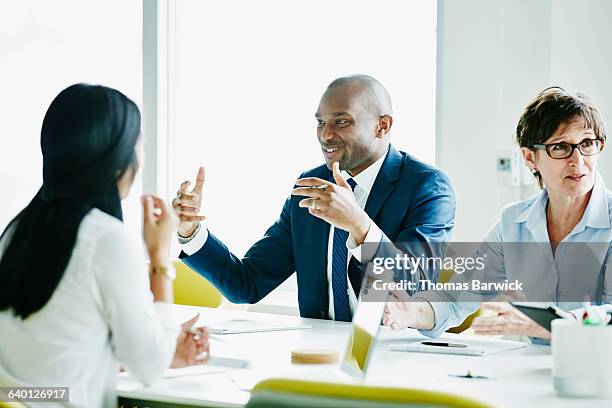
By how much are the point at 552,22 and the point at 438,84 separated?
2.05 ft

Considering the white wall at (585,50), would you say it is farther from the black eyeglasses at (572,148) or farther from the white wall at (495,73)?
the black eyeglasses at (572,148)

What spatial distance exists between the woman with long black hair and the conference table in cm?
16

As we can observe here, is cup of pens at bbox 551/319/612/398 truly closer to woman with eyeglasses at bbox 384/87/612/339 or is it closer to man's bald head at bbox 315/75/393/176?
woman with eyeglasses at bbox 384/87/612/339

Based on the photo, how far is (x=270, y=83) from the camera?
5.03 meters

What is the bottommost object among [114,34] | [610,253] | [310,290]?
[310,290]

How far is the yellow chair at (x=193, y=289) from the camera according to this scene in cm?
398

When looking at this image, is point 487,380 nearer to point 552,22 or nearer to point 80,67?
point 552,22

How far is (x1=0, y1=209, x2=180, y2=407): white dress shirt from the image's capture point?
1.78 metres

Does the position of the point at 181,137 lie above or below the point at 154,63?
below

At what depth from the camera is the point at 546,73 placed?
402cm

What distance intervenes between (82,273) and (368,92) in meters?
1.85

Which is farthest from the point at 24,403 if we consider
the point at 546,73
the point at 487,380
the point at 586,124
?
the point at 546,73

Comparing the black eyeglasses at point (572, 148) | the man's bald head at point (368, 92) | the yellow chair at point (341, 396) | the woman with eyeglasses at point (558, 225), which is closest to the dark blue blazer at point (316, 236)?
the man's bald head at point (368, 92)

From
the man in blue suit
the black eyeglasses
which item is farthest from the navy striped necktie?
the black eyeglasses
